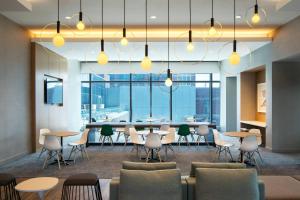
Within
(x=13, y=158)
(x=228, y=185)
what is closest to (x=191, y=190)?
(x=228, y=185)

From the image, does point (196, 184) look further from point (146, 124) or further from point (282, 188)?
point (146, 124)

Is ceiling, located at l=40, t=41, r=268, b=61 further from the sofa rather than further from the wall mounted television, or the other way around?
the sofa

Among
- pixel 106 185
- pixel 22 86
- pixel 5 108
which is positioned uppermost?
pixel 22 86

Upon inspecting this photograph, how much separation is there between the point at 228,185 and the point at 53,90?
7.94 metres

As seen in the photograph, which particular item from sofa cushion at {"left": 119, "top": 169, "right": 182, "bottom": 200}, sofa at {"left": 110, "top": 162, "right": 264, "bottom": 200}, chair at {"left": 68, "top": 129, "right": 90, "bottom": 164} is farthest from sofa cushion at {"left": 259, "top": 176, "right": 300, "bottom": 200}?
chair at {"left": 68, "top": 129, "right": 90, "bottom": 164}

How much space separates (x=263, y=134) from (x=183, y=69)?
17.4 ft

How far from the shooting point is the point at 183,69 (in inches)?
519

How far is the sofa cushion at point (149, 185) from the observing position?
8.89 ft

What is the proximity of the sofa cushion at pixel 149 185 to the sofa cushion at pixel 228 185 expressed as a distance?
261 mm

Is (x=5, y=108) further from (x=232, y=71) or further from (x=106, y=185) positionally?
(x=232, y=71)

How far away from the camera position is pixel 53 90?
9.33m

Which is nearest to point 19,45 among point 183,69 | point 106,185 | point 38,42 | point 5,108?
point 38,42

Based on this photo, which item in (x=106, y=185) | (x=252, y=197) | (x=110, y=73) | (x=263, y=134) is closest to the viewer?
(x=252, y=197)

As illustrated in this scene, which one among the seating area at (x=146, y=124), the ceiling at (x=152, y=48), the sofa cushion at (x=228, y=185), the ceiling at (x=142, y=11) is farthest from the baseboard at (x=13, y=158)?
the sofa cushion at (x=228, y=185)
